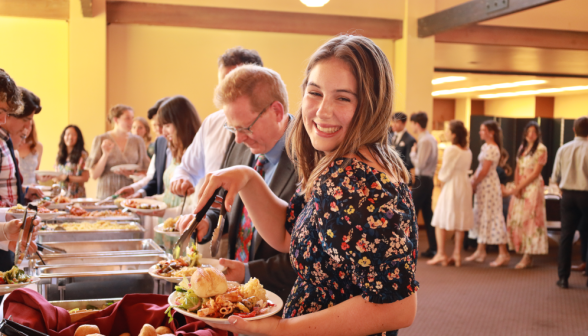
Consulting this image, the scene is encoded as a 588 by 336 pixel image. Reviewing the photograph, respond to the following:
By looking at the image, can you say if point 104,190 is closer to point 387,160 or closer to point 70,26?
point 70,26

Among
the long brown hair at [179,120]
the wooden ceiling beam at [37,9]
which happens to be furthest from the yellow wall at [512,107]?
the long brown hair at [179,120]

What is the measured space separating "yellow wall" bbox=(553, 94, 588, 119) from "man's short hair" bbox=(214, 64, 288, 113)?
39.8ft

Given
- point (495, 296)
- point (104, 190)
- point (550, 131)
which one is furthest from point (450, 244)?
point (550, 131)

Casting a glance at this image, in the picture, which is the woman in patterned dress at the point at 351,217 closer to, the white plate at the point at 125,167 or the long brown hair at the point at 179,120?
the long brown hair at the point at 179,120

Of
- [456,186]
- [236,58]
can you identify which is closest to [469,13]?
[456,186]

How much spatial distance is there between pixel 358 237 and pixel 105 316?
668 millimetres

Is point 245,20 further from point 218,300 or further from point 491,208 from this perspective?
point 218,300

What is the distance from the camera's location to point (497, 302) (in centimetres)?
358

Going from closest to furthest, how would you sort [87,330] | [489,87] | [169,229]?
[87,330], [169,229], [489,87]

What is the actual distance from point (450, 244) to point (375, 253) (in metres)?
5.34

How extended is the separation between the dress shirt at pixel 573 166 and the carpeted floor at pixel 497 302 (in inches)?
32.5

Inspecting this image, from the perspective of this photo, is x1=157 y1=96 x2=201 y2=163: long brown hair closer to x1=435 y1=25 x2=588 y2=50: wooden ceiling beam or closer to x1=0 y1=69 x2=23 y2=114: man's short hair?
x1=0 y1=69 x2=23 y2=114: man's short hair

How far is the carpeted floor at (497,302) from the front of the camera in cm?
307

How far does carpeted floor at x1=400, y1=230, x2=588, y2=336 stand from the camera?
307cm
